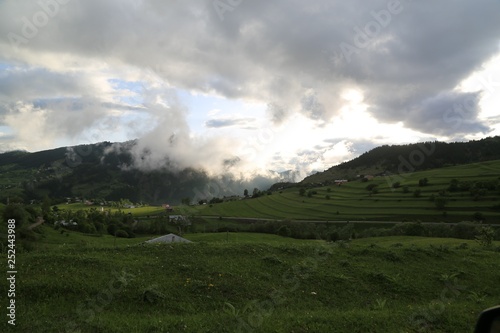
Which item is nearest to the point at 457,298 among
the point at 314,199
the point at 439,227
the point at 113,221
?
the point at 439,227

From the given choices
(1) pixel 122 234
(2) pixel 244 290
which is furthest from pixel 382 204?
(2) pixel 244 290

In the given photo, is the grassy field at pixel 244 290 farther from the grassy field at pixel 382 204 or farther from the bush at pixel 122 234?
the grassy field at pixel 382 204

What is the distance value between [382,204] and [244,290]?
106003mm

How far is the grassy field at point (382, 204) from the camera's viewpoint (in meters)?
94.4

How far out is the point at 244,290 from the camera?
13094 millimetres

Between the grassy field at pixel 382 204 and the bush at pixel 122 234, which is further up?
the grassy field at pixel 382 204

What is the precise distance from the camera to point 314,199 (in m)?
142

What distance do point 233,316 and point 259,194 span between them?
173902mm

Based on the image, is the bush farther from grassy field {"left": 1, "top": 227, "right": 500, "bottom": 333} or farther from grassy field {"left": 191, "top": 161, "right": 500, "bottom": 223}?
grassy field {"left": 1, "top": 227, "right": 500, "bottom": 333}

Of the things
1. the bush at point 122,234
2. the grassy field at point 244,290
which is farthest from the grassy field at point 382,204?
the grassy field at point 244,290

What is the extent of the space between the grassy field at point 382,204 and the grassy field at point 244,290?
86.3 meters

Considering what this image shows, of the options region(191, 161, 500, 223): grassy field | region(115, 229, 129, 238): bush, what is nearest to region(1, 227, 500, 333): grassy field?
region(115, 229, 129, 238): bush

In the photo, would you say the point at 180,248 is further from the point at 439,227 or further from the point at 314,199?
A: the point at 314,199

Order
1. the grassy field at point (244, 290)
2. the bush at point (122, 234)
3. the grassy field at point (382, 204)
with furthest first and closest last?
the grassy field at point (382, 204) → the bush at point (122, 234) → the grassy field at point (244, 290)
